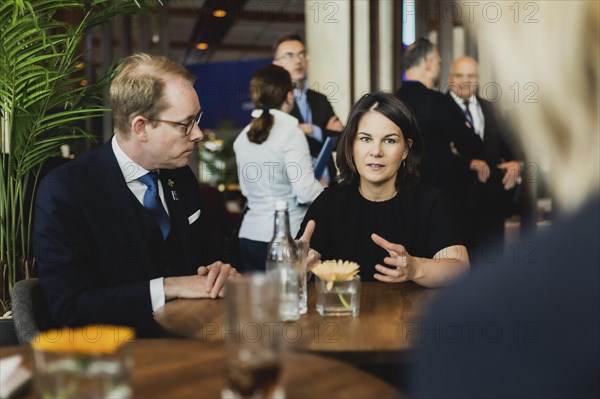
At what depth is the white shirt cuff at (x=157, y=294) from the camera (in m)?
2.03

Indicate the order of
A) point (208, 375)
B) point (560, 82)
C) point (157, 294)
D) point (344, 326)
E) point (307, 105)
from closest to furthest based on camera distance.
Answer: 1. point (560, 82)
2. point (208, 375)
3. point (344, 326)
4. point (157, 294)
5. point (307, 105)

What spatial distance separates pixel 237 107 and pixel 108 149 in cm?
929

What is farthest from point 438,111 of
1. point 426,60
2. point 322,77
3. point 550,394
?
point 550,394

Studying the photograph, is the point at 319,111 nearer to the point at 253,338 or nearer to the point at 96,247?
the point at 96,247

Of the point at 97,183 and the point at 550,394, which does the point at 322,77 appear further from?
the point at 550,394

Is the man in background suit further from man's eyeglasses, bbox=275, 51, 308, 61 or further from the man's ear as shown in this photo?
the man's ear

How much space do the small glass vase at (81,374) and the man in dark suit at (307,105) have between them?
3299 mm

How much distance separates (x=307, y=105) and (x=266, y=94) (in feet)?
2.43

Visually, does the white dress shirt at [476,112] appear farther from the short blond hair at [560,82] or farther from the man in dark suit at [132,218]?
the short blond hair at [560,82]

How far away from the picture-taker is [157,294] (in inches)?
80.1

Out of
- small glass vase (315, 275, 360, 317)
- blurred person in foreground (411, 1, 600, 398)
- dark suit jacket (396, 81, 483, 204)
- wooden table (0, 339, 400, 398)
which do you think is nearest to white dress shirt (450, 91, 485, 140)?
dark suit jacket (396, 81, 483, 204)

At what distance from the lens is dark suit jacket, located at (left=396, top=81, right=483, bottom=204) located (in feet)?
13.9

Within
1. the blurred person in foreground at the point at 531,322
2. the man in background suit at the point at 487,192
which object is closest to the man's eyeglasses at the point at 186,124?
the blurred person in foreground at the point at 531,322

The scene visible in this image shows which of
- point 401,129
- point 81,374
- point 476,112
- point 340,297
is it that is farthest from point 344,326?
point 476,112
